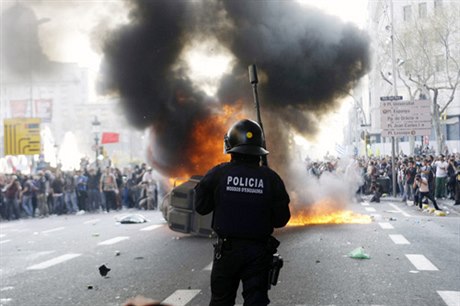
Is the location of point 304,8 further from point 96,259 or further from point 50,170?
point 50,170

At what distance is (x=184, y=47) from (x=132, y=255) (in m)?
8.21

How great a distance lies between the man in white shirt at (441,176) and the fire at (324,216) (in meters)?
6.69

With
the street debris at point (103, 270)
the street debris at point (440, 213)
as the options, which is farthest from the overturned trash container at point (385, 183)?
the street debris at point (103, 270)

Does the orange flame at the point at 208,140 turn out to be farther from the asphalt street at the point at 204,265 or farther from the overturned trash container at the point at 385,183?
the overturned trash container at the point at 385,183

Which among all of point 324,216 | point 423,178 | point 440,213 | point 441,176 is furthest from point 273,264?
point 441,176

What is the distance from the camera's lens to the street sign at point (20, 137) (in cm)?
2505

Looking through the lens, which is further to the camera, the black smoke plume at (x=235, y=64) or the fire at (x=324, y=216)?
the black smoke plume at (x=235, y=64)

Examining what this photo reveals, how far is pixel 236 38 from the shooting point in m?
16.6

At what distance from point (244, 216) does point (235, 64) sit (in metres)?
12.8

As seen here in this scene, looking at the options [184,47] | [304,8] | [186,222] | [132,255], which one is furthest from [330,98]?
[132,255]

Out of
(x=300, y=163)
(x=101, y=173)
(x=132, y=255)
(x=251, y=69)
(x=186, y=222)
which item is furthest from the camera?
(x=101, y=173)

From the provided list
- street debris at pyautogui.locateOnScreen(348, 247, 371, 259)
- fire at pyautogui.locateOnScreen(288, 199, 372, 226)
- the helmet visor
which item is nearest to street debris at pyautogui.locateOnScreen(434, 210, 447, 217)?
fire at pyautogui.locateOnScreen(288, 199, 372, 226)

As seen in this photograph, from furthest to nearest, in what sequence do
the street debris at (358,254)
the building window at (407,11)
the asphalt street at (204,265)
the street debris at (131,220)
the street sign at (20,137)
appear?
1. the building window at (407,11)
2. the street sign at (20,137)
3. the street debris at (131,220)
4. the street debris at (358,254)
5. the asphalt street at (204,265)

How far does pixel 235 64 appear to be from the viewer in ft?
53.7
